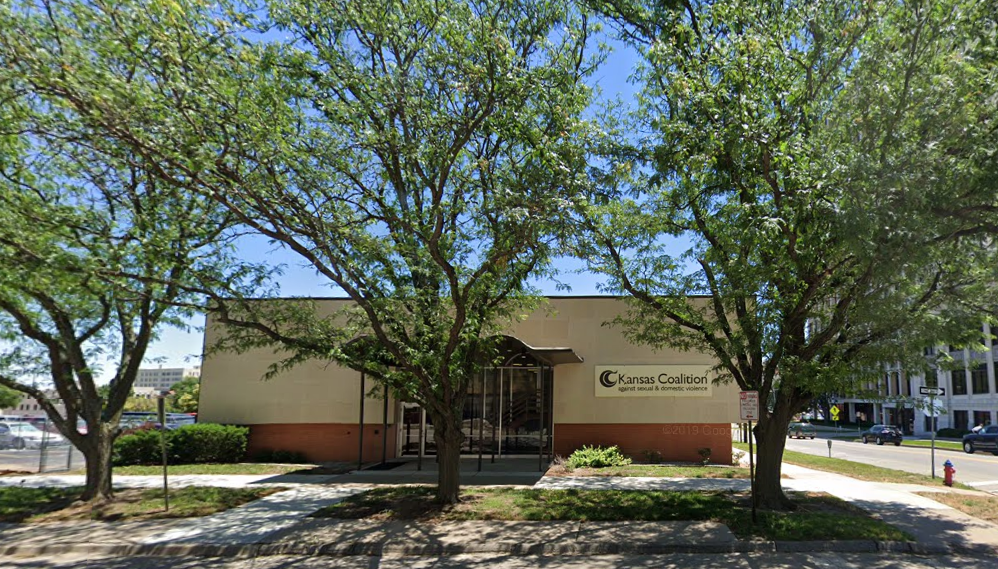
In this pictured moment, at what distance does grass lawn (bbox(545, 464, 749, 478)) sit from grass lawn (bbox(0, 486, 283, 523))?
7248mm

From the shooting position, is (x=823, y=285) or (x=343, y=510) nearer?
(x=823, y=285)

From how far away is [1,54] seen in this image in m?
7.55

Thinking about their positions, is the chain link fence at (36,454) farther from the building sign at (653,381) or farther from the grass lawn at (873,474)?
the grass lawn at (873,474)

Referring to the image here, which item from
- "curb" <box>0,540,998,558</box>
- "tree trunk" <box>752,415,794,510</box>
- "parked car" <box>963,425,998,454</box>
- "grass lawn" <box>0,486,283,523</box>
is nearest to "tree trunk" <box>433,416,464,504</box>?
"curb" <box>0,540,998,558</box>

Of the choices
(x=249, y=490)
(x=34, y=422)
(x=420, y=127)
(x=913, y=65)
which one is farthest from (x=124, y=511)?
(x=34, y=422)

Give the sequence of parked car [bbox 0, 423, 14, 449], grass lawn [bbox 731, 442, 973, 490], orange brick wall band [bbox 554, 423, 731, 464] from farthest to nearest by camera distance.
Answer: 1. parked car [bbox 0, 423, 14, 449]
2. orange brick wall band [bbox 554, 423, 731, 464]
3. grass lawn [bbox 731, 442, 973, 490]

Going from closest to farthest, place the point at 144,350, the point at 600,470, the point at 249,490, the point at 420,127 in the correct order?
the point at 420,127, the point at 144,350, the point at 249,490, the point at 600,470

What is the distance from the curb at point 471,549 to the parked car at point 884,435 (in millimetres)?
37575

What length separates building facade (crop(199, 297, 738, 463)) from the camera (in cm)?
1861

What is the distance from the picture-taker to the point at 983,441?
103 feet

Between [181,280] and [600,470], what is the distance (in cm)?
1110

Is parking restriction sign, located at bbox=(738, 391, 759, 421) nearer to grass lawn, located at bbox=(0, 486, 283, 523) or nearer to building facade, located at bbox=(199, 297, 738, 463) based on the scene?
building facade, located at bbox=(199, 297, 738, 463)

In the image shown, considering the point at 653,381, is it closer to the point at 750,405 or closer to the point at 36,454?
the point at 750,405

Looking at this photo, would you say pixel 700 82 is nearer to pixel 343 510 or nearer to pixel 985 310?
pixel 985 310
